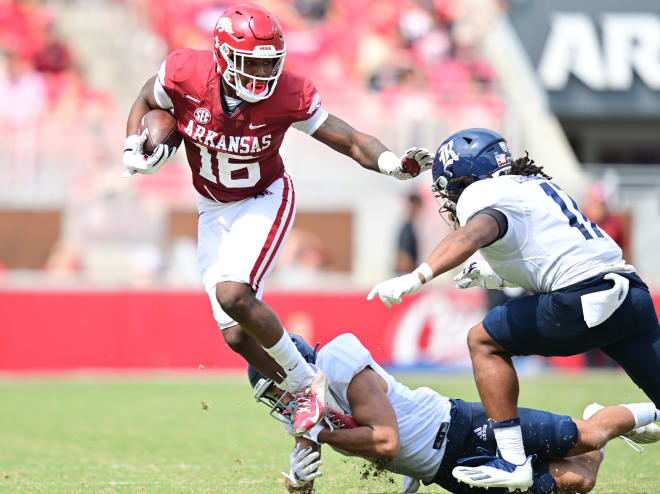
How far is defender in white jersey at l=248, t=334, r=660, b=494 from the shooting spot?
494cm

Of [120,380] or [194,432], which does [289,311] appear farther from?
[194,432]

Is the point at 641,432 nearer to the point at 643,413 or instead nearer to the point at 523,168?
the point at 643,413

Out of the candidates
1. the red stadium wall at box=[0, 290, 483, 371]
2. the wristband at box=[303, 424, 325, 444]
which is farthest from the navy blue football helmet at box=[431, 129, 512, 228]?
the red stadium wall at box=[0, 290, 483, 371]

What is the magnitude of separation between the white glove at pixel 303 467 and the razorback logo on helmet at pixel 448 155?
1589 mm

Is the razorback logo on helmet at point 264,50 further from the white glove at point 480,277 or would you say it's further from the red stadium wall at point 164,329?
the red stadium wall at point 164,329

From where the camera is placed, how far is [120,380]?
1195 centimetres

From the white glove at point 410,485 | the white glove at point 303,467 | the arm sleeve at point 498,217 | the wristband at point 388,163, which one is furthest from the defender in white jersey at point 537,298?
the white glove at point 303,467

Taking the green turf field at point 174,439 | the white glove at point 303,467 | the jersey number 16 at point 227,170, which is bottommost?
the green turf field at point 174,439

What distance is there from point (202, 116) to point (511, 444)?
2.46 m

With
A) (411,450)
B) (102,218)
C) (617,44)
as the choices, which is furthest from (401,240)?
(411,450)

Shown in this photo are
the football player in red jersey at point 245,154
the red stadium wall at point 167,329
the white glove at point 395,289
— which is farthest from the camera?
the red stadium wall at point 167,329

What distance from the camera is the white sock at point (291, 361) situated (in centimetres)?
530

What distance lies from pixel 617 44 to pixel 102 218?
8.68 m

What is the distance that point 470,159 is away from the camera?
5094mm
